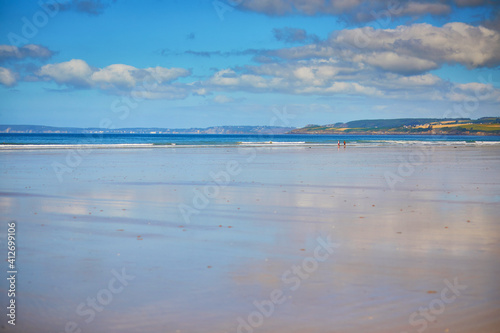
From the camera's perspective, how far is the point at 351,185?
20.0 m

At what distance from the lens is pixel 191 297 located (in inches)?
265

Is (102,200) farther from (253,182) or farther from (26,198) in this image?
(253,182)

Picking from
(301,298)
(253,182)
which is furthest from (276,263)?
(253,182)

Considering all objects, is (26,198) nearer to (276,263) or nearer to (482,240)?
(276,263)

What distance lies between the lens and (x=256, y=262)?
27.6 feet

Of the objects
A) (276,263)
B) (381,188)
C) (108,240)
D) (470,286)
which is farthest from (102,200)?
(470,286)

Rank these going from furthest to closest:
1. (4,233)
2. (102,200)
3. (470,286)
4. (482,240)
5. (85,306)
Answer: (102,200)
(4,233)
(482,240)
(470,286)
(85,306)

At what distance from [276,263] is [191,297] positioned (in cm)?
210

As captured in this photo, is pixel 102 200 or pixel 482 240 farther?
pixel 102 200

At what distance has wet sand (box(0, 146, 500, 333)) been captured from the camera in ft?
20.0

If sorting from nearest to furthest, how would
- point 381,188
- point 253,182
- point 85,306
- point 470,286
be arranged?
point 85,306 → point 470,286 → point 381,188 → point 253,182

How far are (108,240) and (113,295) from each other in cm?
341

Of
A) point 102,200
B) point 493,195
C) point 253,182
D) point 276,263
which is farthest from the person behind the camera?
point 253,182

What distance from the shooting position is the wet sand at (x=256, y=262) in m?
6.10
